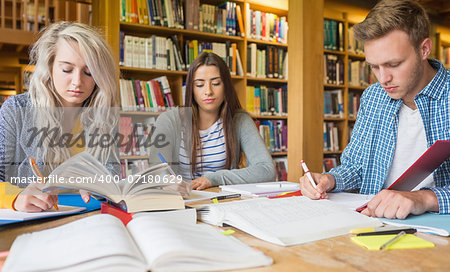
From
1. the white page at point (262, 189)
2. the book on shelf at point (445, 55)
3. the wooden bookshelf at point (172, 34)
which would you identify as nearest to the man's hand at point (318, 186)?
the white page at point (262, 189)

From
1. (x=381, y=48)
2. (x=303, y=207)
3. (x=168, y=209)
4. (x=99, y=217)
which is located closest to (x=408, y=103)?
(x=381, y=48)

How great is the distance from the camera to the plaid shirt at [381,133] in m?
1.24

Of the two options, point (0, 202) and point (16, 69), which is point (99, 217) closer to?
point (0, 202)

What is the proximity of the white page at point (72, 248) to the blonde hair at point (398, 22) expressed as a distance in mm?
1064

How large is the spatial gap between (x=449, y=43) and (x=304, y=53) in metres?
3.92

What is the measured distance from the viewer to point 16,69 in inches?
265

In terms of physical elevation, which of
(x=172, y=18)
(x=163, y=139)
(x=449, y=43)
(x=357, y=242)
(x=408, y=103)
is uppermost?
(x=449, y=43)

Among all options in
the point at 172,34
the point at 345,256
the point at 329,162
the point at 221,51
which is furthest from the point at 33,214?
the point at 329,162

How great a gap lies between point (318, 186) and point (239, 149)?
0.94 metres

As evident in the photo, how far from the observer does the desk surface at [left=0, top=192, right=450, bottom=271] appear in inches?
21.4

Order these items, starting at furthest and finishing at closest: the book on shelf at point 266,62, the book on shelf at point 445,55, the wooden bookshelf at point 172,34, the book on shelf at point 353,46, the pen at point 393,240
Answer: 1. the book on shelf at point 445,55
2. the book on shelf at point 353,46
3. the book on shelf at point 266,62
4. the wooden bookshelf at point 172,34
5. the pen at point 393,240

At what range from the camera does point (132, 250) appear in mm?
512

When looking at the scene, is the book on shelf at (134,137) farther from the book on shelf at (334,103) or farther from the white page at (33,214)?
the book on shelf at (334,103)

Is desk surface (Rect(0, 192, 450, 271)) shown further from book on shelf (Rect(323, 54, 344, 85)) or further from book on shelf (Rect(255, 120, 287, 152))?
book on shelf (Rect(323, 54, 344, 85))
